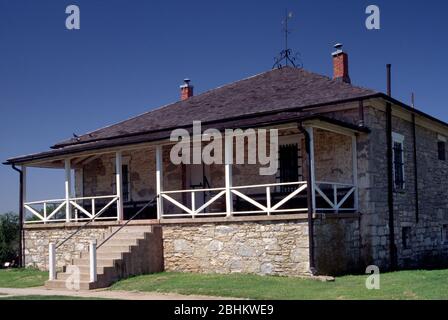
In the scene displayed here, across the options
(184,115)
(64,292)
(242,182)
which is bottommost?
(64,292)

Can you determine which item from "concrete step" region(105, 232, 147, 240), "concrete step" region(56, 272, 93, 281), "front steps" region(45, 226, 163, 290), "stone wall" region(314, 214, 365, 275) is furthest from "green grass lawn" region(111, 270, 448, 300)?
"concrete step" region(105, 232, 147, 240)

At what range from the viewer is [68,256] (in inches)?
725

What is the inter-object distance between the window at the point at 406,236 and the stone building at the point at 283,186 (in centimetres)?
3

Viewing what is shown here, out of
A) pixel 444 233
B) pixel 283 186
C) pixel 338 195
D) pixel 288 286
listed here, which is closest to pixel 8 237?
pixel 283 186

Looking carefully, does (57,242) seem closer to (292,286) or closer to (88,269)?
(88,269)

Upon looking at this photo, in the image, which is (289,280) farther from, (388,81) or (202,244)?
(388,81)

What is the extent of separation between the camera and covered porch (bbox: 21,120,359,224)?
1518cm

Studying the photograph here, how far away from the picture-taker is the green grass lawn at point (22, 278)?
1627 cm

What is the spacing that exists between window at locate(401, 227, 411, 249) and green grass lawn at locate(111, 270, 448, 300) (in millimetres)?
3286

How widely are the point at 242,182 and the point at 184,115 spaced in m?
3.74

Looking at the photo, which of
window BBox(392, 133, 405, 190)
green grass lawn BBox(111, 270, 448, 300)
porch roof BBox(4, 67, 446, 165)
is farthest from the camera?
window BBox(392, 133, 405, 190)

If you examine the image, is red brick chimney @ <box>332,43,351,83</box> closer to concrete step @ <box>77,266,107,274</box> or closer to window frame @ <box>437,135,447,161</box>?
window frame @ <box>437,135,447,161</box>
